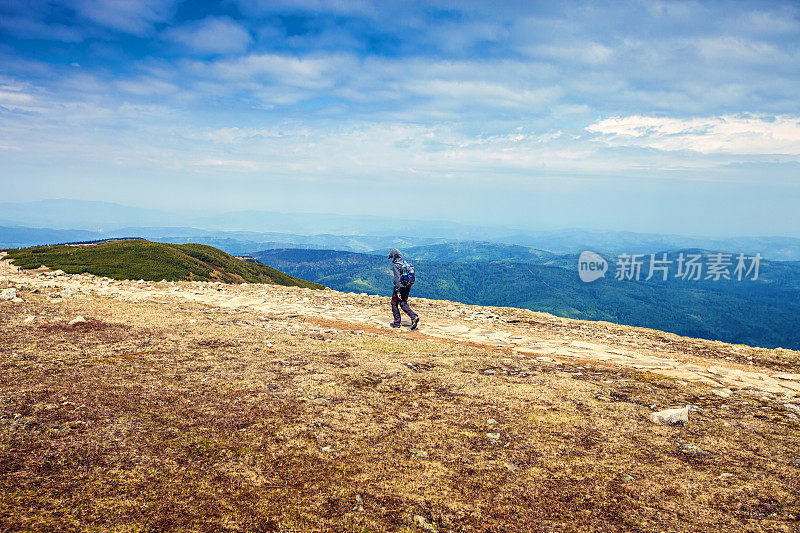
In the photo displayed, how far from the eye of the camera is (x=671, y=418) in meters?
8.64

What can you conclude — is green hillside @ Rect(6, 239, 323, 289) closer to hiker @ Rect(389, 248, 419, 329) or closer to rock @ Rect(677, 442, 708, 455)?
hiker @ Rect(389, 248, 419, 329)

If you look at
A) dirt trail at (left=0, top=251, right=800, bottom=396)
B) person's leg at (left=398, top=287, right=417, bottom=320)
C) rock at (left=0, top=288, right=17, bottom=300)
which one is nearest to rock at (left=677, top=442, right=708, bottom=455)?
dirt trail at (left=0, top=251, right=800, bottom=396)

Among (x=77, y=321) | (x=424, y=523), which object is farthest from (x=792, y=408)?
(x=77, y=321)

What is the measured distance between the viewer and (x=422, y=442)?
24.5 ft

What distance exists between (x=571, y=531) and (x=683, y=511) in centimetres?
184

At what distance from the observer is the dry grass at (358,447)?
5500 mm

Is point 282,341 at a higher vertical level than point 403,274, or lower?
lower

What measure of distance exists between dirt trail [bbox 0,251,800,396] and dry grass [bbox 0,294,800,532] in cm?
324

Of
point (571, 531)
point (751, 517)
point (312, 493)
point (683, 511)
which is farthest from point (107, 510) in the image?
point (751, 517)

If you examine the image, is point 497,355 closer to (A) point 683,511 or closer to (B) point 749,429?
(B) point 749,429

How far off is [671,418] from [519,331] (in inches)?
431

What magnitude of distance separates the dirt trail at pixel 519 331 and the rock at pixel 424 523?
10.5 meters

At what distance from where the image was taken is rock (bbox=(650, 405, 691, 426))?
8.62 meters

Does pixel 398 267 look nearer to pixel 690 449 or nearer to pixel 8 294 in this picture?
pixel 690 449
